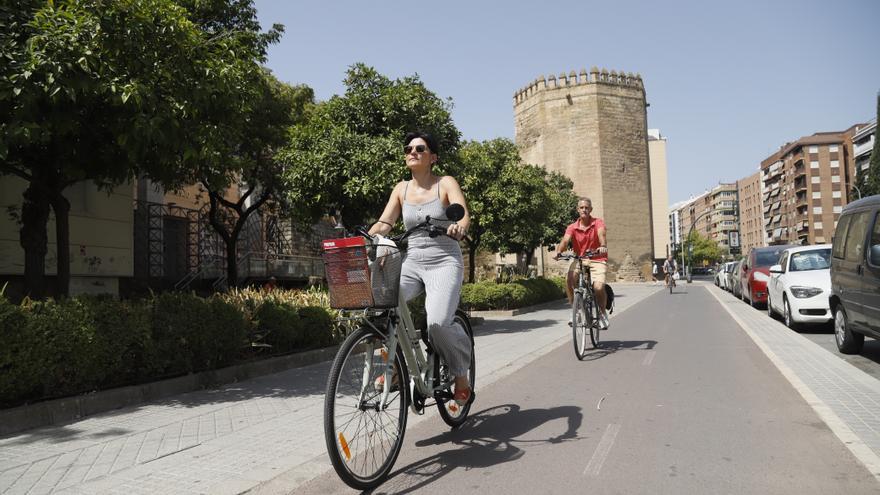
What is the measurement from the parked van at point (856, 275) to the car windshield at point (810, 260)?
4377mm

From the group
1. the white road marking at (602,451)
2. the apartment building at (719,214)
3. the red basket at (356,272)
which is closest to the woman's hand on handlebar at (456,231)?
the red basket at (356,272)

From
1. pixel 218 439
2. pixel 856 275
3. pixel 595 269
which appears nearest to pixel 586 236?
pixel 595 269

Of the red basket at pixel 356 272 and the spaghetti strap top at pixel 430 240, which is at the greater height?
the spaghetti strap top at pixel 430 240

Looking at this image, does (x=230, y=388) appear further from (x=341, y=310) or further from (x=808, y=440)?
(x=808, y=440)

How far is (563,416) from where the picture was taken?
17.0 ft

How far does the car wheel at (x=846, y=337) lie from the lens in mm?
8203

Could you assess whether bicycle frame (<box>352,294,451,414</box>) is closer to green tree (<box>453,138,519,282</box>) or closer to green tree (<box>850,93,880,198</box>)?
green tree (<box>453,138,519,282</box>)

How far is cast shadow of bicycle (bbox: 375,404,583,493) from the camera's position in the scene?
3.74 metres

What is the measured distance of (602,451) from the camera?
416 cm

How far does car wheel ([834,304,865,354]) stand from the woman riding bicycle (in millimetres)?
6431

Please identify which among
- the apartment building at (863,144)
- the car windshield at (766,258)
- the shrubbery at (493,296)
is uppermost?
the apartment building at (863,144)

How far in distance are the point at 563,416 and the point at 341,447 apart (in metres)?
2.48

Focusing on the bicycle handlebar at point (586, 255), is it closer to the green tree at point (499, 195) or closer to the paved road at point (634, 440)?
the paved road at point (634, 440)

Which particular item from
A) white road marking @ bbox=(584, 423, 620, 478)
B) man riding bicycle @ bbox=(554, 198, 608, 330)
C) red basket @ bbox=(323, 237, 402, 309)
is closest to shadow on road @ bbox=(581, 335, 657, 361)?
man riding bicycle @ bbox=(554, 198, 608, 330)
